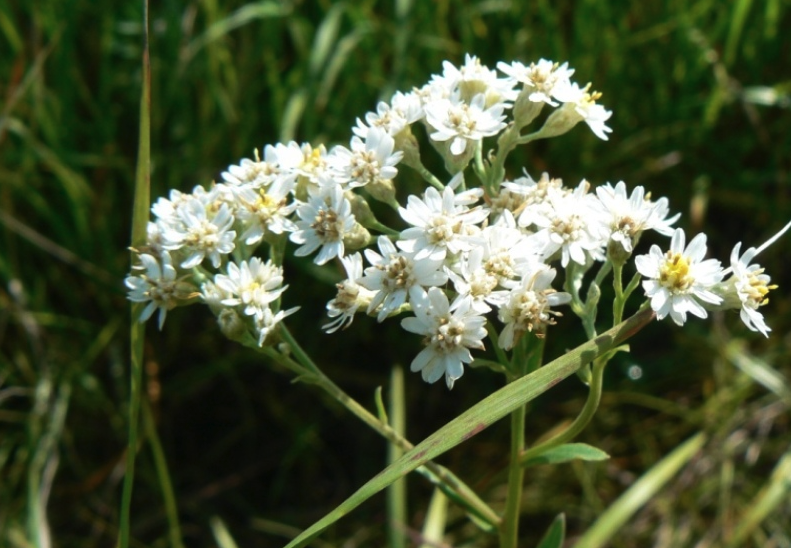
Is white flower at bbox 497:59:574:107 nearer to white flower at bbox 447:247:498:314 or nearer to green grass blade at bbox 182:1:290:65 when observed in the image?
white flower at bbox 447:247:498:314

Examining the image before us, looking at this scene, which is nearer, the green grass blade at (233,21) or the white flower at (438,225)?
the white flower at (438,225)

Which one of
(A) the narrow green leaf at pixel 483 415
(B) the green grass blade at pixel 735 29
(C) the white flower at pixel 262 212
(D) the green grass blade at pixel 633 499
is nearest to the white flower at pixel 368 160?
(C) the white flower at pixel 262 212

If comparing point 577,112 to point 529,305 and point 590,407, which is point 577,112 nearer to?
point 529,305

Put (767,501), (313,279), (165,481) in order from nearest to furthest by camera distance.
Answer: (165,481) < (767,501) < (313,279)

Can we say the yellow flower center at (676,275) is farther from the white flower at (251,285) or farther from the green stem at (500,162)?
the white flower at (251,285)

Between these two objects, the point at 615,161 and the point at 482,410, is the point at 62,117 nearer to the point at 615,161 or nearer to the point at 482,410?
the point at 615,161

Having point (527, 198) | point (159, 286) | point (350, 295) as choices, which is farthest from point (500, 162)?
point (159, 286)

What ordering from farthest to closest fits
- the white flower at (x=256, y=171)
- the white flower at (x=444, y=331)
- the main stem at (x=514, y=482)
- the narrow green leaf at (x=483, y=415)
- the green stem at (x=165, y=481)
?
1. the green stem at (x=165, y=481)
2. the white flower at (x=256, y=171)
3. the main stem at (x=514, y=482)
4. the white flower at (x=444, y=331)
5. the narrow green leaf at (x=483, y=415)
